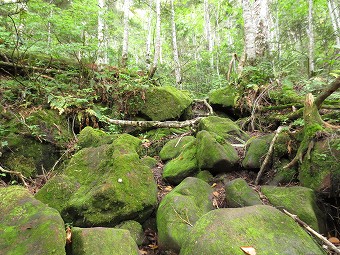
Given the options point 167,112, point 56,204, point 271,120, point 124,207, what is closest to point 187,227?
point 124,207

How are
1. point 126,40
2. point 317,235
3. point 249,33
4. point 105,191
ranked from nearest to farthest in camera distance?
point 317,235 → point 105,191 → point 249,33 → point 126,40

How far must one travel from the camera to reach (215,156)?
4461 millimetres

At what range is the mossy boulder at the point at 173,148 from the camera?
5734mm

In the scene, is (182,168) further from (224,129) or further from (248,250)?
(248,250)

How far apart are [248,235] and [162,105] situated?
5560mm

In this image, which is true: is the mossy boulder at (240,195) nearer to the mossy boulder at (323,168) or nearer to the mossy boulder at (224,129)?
the mossy boulder at (323,168)

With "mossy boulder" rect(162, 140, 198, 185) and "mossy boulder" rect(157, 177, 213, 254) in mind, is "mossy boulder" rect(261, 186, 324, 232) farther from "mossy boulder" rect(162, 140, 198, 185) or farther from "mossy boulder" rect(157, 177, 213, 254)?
"mossy boulder" rect(162, 140, 198, 185)

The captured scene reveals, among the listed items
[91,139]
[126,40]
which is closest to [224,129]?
[91,139]

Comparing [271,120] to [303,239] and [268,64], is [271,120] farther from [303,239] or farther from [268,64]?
[303,239]

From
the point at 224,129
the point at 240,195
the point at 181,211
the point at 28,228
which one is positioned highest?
the point at 224,129

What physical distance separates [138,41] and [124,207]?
3079 cm

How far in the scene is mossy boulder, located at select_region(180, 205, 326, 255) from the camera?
7.52 feet

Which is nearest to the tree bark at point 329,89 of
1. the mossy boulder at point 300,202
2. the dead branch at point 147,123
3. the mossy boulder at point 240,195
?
the mossy boulder at point 300,202

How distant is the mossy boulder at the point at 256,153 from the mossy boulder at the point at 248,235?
174 centimetres
